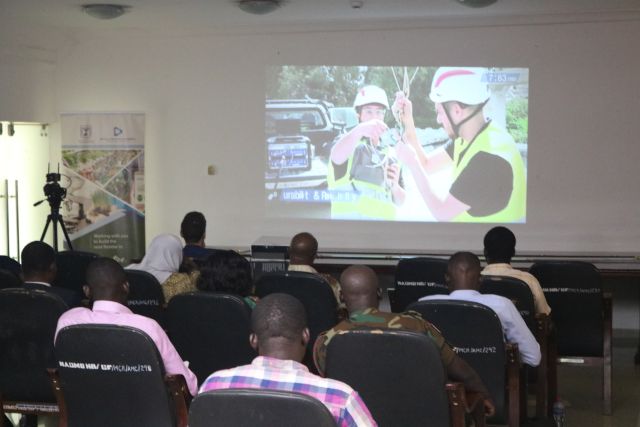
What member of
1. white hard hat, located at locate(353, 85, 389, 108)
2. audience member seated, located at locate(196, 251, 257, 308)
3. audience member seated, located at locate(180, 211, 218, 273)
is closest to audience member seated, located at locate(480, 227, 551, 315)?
audience member seated, located at locate(196, 251, 257, 308)

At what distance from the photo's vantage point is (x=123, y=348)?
3074 millimetres

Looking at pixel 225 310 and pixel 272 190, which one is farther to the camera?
pixel 272 190

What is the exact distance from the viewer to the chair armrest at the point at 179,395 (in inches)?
127

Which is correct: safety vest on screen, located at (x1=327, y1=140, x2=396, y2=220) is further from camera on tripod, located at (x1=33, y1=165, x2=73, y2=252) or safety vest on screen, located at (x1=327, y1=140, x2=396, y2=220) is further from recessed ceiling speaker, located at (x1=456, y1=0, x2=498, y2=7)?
camera on tripod, located at (x1=33, y1=165, x2=73, y2=252)

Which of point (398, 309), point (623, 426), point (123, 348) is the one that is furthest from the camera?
point (398, 309)

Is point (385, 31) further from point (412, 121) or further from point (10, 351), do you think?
point (10, 351)

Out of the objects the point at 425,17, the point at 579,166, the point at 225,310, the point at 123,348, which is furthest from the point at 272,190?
the point at 123,348

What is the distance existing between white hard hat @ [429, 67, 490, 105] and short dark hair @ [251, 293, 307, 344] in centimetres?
636

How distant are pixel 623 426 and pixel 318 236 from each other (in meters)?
4.17

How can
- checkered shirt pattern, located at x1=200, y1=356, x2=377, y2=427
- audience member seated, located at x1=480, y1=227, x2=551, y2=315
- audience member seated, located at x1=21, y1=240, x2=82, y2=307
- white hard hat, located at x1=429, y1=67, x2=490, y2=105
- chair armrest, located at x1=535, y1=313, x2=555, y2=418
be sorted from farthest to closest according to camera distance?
white hard hat, located at x1=429, y1=67, x2=490, y2=105 → audience member seated, located at x1=480, y1=227, x2=551, y2=315 → chair armrest, located at x1=535, y1=313, x2=555, y2=418 → audience member seated, located at x1=21, y1=240, x2=82, y2=307 → checkered shirt pattern, located at x1=200, y1=356, x2=377, y2=427

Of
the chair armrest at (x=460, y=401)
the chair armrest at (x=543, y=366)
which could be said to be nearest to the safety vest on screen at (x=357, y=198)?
the chair armrest at (x=543, y=366)

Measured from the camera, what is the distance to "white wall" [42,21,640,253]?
27.0ft

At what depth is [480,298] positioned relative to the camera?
405cm

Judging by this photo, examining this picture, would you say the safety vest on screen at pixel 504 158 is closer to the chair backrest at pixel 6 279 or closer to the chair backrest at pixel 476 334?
the chair backrest at pixel 476 334
